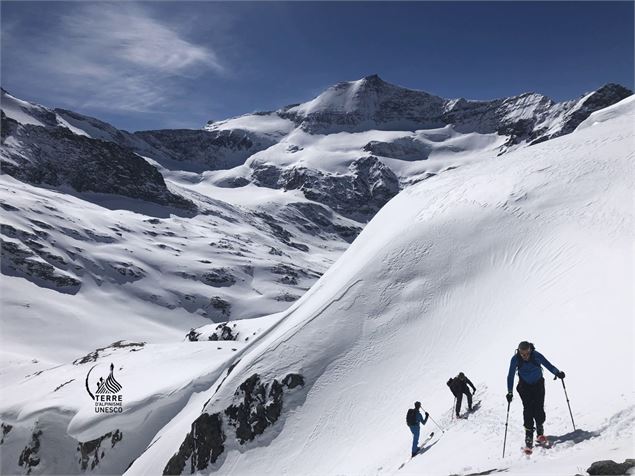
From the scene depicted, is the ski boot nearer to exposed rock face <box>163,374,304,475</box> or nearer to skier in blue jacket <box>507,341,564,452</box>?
Result: skier in blue jacket <box>507,341,564,452</box>

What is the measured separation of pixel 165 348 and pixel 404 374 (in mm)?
35744

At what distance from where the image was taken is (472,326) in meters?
23.5

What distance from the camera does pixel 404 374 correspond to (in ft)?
77.2

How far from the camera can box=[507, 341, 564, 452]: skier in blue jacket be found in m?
11.5

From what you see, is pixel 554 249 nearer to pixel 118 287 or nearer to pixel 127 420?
pixel 127 420

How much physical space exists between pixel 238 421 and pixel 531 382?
64.4 feet

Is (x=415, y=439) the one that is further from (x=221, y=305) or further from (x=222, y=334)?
(x=221, y=305)

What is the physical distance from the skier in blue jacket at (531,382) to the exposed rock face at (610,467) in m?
2.24

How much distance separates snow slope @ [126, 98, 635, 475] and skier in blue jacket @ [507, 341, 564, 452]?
0.66 metres

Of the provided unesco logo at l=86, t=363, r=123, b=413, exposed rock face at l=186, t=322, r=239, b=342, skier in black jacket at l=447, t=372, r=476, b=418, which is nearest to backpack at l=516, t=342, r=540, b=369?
skier in black jacket at l=447, t=372, r=476, b=418

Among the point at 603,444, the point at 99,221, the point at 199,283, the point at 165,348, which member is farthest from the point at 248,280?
the point at 603,444

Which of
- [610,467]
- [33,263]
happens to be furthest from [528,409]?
[33,263]

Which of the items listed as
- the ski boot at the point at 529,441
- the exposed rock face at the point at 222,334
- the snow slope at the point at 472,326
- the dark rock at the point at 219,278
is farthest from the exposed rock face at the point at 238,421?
the dark rock at the point at 219,278

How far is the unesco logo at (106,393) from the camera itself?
39375mm
